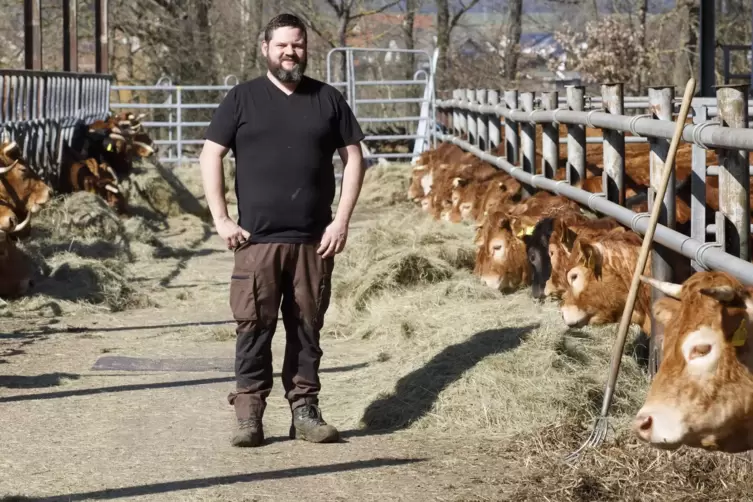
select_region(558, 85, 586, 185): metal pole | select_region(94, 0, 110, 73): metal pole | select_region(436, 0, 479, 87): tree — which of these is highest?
select_region(436, 0, 479, 87): tree

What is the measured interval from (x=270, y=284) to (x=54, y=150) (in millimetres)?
11004

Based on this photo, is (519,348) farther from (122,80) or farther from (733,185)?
(122,80)

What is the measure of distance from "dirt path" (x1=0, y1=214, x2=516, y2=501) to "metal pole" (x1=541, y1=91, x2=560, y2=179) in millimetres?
2584

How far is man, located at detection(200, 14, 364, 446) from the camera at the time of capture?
5969mm

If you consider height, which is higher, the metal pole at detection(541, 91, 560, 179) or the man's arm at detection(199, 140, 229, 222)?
the metal pole at detection(541, 91, 560, 179)

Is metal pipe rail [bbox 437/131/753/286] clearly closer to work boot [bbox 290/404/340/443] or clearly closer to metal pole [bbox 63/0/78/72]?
work boot [bbox 290/404/340/443]

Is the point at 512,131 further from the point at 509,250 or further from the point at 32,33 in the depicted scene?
the point at 32,33

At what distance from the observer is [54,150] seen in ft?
53.3

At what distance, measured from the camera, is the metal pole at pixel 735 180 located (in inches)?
207

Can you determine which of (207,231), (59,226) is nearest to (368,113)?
(207,231)

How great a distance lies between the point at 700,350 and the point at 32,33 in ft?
44.8

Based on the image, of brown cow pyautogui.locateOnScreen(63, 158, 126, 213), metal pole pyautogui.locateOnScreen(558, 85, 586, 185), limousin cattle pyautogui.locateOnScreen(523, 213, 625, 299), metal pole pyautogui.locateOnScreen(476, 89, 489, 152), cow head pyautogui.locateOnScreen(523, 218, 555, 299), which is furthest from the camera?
brown cow pyautogui.locateOnScreen(63, 158, 126, 213)

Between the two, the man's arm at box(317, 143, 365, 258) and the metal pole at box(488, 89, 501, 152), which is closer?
the man's arm at box(317, 143, 365, 258)

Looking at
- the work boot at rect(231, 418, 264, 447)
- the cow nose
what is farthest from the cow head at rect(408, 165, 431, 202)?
the cow nose
